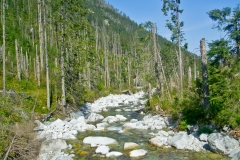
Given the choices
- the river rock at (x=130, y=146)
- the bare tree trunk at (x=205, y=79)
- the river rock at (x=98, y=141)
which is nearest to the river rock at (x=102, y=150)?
the river rock at (x=130, y=146)

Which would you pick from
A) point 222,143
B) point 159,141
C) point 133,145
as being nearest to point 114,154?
point 133,145

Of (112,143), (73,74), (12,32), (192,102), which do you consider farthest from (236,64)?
(12,32)

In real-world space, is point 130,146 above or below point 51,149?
below

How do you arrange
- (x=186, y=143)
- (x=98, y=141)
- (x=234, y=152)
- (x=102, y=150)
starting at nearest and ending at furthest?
(x=234, y=152)
(x=102, y=150)
(x=186, y=143)
(x=98, y=141)

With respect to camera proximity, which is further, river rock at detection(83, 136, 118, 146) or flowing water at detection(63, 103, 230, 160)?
river rock at detection(83, 136, 118, 146)

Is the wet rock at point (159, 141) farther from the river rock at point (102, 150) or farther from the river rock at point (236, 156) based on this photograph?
the river rock at point (236, 156)

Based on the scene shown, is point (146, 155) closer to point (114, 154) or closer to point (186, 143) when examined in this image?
point (114, 154)

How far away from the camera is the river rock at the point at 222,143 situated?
967cm

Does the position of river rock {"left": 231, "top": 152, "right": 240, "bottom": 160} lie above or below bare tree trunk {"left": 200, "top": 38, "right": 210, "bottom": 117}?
below

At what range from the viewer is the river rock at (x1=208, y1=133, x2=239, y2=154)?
381 inches

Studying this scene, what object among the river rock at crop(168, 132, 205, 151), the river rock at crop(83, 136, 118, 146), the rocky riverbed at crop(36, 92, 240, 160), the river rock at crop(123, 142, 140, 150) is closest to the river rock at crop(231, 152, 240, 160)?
the rocky riverbed at crop(36, 92, 240, 160)

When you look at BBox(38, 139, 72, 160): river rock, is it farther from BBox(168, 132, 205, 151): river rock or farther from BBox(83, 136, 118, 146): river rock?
BBox(168, 132, 205, 151): river rock

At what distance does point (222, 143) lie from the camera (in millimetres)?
9844

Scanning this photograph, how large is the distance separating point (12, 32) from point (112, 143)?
38.4 metres
